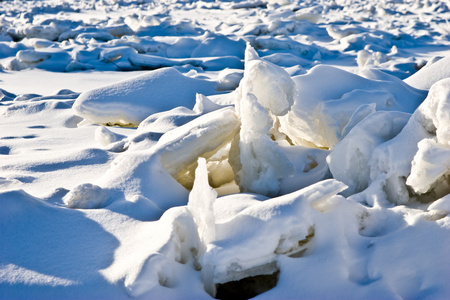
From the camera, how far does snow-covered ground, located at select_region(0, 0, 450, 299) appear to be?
4.95 ft

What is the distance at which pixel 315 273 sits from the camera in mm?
1527

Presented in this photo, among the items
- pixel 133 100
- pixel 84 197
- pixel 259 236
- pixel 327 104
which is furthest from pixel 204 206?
pixel 133 100

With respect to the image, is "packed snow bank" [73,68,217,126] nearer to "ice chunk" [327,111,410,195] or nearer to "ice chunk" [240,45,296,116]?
A: "ice chunk" [240,45,296,116]

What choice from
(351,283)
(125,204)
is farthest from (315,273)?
(125,204)

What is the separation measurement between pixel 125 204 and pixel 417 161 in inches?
43.5

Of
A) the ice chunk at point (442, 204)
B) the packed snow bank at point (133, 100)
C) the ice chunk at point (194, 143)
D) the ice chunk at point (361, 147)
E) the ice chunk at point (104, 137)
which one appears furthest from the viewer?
the packed snow bank at point (133, 100)

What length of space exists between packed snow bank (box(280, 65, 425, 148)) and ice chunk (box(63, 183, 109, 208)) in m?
1.17

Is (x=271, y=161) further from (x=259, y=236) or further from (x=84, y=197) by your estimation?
(x=84, y=197)

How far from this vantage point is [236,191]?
233 centimetres

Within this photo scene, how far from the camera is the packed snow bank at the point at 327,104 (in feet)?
8.35

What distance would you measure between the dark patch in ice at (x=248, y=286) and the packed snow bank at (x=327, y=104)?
3.46ft

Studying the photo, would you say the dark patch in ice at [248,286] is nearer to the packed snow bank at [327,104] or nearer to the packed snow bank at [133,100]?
the packed snow bank at [327,104]

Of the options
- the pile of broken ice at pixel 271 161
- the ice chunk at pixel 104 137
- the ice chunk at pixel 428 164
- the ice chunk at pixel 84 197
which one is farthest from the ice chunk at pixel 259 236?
the ice chunk at pixel 104 137

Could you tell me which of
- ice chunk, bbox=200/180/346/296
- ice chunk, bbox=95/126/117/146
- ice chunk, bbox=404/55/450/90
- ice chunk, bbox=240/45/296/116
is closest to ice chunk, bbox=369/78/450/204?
ice chunk, bbox=200/180/346/296
